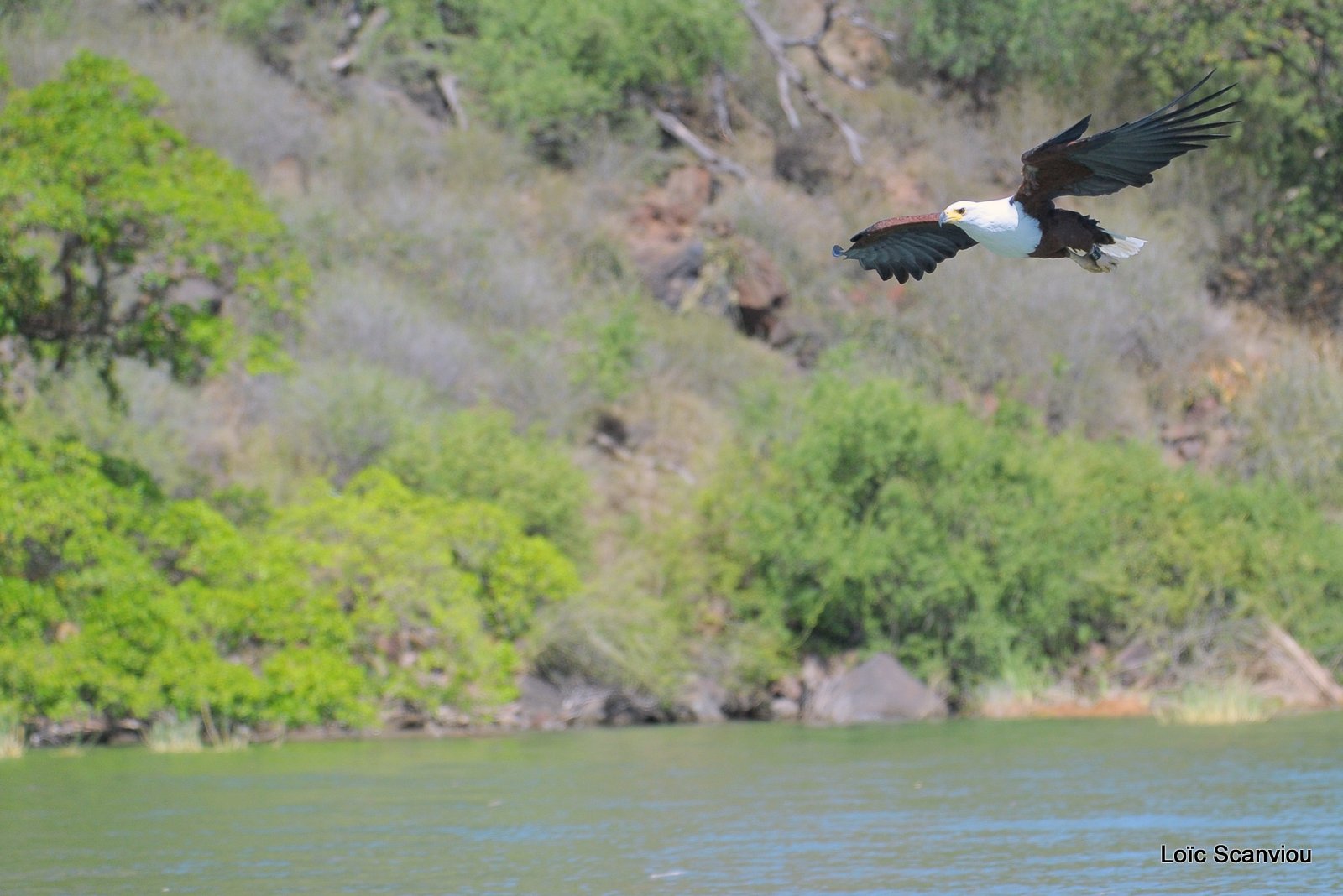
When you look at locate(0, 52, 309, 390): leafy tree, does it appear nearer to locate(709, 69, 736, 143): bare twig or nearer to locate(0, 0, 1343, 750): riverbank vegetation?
locate(0, 0, 1343, 750): riverbank vegetation

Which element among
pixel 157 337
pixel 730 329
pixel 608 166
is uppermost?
pixel 608 166

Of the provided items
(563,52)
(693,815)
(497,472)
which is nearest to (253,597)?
(497,472)

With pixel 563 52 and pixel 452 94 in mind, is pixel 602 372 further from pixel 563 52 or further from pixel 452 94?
pixel 452 94

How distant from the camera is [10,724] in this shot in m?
19.3

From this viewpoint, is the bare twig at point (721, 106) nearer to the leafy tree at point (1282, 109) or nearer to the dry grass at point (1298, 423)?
the leafy tree at point (1282, 109)

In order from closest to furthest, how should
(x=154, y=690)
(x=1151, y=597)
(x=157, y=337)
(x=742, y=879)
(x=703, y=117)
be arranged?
(x=742, y=879) → (x=154, y=690) → (x=157, y=337) → (x=1151, y=597) → (x=703, y=117)

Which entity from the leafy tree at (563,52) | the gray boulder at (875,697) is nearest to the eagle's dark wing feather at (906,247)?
the gray boulder at (875,697)

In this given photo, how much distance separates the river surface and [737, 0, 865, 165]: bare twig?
2557cm

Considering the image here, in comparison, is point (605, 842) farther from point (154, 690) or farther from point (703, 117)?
point (703, 117)

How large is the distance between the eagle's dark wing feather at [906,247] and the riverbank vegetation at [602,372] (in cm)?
1116

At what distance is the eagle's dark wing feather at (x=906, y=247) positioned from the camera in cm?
1091

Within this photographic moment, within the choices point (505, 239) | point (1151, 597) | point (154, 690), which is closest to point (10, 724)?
point (154, 690)

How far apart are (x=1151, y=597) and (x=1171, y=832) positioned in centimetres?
1213

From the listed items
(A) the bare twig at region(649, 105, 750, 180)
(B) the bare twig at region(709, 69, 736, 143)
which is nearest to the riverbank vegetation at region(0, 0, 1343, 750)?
(B) the bare twig at region(709, 69, 736, 143)
